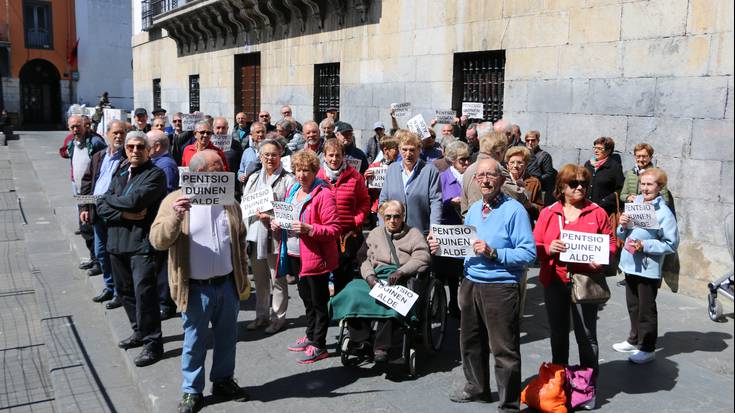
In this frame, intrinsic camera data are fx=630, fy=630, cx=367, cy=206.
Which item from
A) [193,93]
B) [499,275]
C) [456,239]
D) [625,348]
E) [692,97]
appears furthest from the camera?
[193,93]

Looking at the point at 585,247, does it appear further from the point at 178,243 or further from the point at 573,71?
the point at 573,71

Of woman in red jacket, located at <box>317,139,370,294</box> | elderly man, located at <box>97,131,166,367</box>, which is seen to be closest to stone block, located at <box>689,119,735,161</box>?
woman in red jacket, located at <box>317,139,370,294</box>

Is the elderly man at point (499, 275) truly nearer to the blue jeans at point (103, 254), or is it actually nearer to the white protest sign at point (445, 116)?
the blue jeans at point (103, 254)

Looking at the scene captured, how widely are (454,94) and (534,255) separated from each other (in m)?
7.14

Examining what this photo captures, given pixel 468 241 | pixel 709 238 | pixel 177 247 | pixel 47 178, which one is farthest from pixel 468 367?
pixel 47 178

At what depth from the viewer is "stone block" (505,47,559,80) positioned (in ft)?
29.4

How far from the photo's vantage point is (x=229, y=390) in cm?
460

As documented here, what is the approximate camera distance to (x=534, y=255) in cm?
407

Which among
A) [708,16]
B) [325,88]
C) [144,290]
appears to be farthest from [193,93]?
[708,16]

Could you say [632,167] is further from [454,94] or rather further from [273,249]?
[273,249]

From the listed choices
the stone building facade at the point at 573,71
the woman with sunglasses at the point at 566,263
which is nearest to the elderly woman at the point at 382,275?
the woman with sunglasses at the point at 566,263

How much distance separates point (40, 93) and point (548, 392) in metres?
47.2

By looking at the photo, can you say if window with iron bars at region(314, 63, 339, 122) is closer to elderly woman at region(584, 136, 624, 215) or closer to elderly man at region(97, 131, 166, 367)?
elderly woman at region(584, 136, 624, 215)

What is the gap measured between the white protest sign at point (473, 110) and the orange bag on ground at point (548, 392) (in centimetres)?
593
